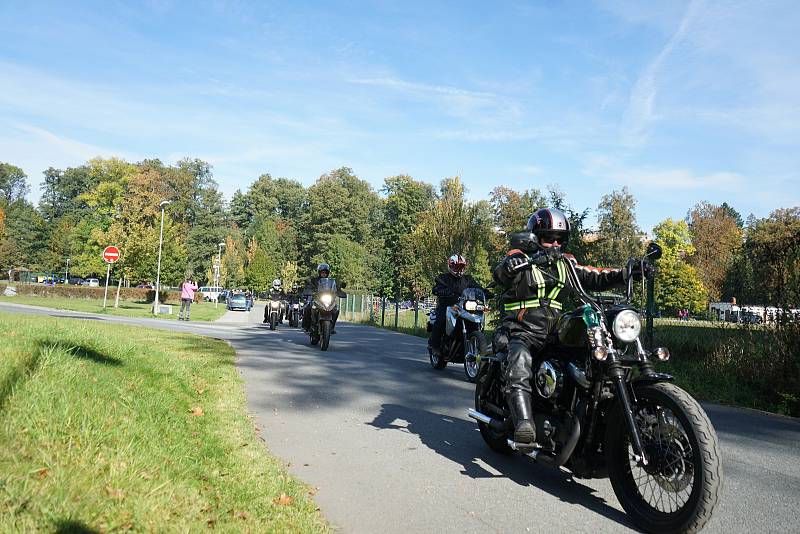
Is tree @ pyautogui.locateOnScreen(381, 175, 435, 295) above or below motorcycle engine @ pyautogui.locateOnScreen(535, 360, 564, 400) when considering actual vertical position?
above

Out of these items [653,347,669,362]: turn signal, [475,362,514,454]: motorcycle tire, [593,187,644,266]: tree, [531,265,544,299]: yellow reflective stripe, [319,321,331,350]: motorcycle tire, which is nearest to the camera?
[653,347,669,362]: turn signal

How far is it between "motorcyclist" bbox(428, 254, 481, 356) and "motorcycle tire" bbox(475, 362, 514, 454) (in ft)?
16.5

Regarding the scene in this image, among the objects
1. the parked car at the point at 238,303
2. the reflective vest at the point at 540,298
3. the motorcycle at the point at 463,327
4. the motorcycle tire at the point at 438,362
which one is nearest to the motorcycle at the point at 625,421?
the reflective vest at the point at 540,298

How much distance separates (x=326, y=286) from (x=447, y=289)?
15.6 ft

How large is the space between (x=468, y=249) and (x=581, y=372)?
2277 centimetres

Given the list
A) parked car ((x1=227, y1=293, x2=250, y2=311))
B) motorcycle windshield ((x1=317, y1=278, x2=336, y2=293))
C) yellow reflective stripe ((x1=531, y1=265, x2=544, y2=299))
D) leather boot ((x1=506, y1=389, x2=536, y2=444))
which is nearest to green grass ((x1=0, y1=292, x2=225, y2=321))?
parked car ((x1=227, y1=293, x2=250, y2=311))

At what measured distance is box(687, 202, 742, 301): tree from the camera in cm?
6056

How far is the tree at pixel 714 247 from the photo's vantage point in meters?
60.6

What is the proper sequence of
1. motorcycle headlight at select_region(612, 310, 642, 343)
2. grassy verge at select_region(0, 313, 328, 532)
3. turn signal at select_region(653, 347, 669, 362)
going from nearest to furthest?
1. grassy verge at select_region(0, 313, 328, 532)
2. turn signal at select_region(653, 347, 669, 362)
3. motorcycle headlight at select_region(612, 310, 642, 343)

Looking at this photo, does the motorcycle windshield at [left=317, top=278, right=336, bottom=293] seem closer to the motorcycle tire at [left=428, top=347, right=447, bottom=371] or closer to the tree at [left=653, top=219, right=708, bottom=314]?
the motorcycle tire at [left=428, top=347, right=447, bottom=371]

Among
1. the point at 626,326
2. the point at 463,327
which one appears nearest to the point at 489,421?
the point at 626,326

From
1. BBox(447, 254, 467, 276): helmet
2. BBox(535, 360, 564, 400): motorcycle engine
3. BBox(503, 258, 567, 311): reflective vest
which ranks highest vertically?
BBox(447, 254, 467, 276): helmet

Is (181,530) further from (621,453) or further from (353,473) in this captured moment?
(621,453)

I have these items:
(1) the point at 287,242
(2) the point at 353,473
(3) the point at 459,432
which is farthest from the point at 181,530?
(1) the point at 287,242
